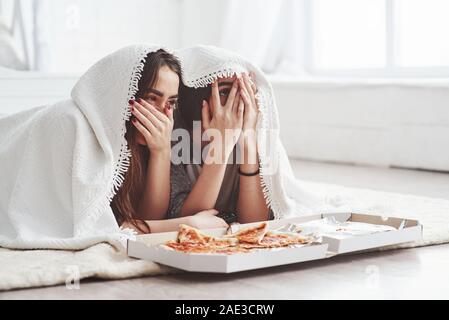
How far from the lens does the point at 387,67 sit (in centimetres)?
416

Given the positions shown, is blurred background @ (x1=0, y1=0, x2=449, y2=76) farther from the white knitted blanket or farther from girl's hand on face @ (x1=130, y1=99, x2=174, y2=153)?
girl's hand on face @ (x1=130, y1=99, x2=174, y2=153)

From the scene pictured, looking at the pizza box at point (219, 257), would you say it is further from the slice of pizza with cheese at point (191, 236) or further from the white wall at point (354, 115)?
the white wall at point (354, 115)

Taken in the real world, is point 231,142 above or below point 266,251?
above

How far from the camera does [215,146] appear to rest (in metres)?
1.89

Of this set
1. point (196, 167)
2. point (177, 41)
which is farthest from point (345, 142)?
point (196, 167)

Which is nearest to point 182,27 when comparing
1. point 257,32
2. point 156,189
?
point 257,32

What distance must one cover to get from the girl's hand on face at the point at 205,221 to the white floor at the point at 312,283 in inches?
11.8

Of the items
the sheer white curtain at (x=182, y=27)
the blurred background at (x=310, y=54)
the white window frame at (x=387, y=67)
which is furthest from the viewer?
the sheer white curtain at (x=182, y=27)

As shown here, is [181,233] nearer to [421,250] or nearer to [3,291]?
[3,291]

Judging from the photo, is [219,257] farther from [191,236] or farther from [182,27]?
[182,27]

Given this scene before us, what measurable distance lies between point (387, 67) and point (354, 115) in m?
0.50

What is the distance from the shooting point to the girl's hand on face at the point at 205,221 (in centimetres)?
185

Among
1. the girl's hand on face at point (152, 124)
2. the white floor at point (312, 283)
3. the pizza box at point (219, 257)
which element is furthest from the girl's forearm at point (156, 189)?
the white floor at point (312, 283)

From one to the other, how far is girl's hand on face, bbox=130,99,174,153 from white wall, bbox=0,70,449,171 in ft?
5.21
